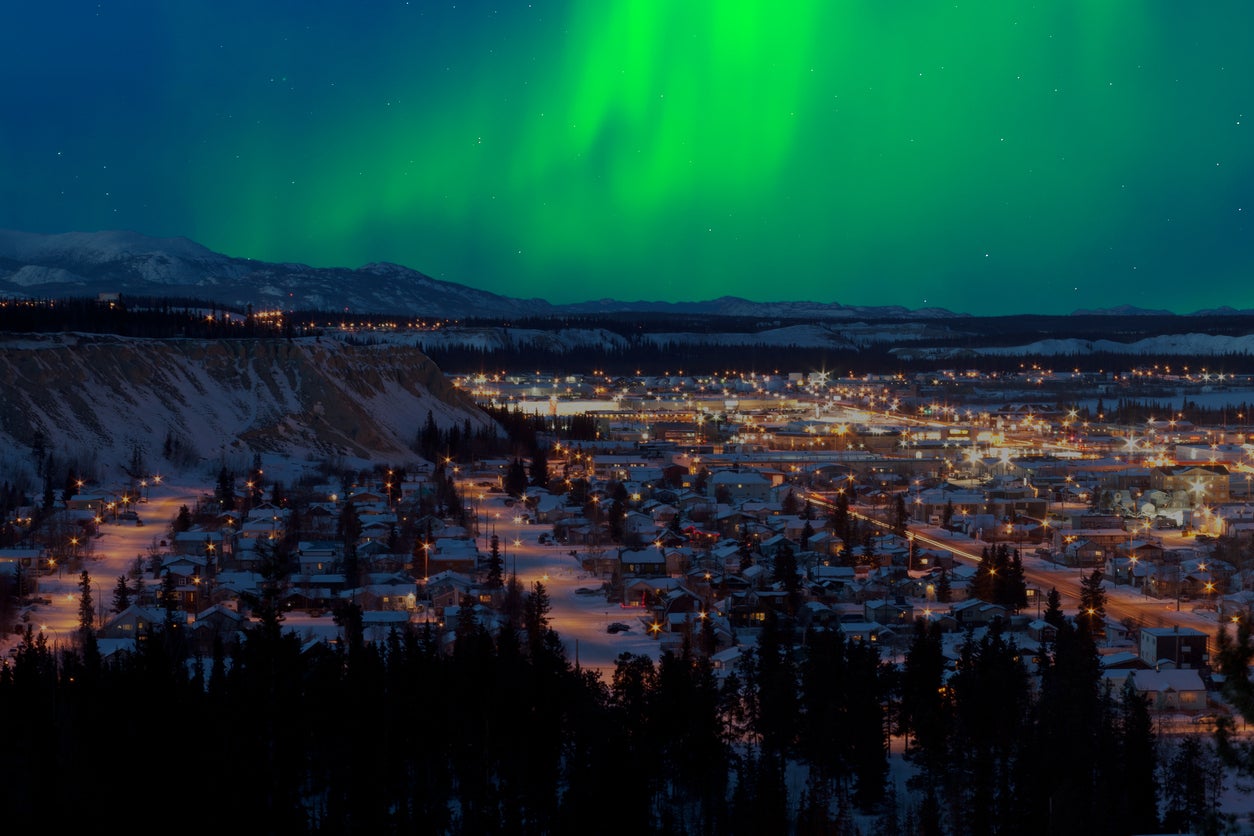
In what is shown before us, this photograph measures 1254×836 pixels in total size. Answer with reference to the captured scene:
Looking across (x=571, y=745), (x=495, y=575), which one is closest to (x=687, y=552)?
(x=495, y=575)

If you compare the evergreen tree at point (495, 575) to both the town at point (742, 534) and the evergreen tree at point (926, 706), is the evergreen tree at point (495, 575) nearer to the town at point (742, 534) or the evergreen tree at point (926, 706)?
the town at point (742, 534)

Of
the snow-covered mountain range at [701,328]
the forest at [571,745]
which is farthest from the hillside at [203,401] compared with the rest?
the snow-covered mountain range at [701,328]

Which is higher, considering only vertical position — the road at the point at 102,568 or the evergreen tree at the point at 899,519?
the evergreen tree at the point at 899,519

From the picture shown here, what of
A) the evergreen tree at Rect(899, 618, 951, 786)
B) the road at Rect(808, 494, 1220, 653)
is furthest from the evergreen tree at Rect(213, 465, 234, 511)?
the evergreen tree at Rect(899, 618, 951, 786)

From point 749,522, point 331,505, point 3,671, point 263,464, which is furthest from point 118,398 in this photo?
point 3,671

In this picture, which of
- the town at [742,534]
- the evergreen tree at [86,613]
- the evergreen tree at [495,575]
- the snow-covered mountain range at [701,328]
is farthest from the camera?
the snow-covered mountain range at [701,328]

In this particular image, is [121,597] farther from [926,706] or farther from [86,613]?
[926,706]

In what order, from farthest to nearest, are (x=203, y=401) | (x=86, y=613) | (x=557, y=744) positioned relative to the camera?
(x=203, y=401), (x=86, y=613), (x=557, y=744)
